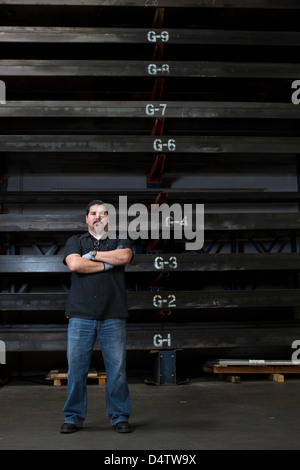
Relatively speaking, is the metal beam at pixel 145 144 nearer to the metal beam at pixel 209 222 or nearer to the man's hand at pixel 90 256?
the metal beam at pixel 209 222

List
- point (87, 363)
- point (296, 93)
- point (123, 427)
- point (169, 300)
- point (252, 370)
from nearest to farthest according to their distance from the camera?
point (123, 427)
point (87, 363)
point (169, 300)
point (252, 370)
point (296, 93)

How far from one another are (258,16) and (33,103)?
3734 millimetres

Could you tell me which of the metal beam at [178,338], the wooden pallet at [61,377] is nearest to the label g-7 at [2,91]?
the metal beam at [178,338]

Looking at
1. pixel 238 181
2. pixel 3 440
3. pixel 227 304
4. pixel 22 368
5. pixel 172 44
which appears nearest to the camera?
pixel 3 440

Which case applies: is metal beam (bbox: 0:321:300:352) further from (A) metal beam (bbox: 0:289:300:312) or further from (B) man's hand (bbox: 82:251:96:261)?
(B) man's hand (bbox: 82:251:96:261)

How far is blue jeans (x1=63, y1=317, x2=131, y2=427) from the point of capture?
4168 mm

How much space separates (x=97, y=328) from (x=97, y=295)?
0.30 meters

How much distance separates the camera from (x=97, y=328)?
4.27 meters

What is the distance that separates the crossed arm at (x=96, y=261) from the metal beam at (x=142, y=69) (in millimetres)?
3604

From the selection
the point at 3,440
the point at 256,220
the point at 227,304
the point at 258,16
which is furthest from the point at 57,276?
the point at 258,16

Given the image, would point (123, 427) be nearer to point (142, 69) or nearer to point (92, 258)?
point (92, 258)

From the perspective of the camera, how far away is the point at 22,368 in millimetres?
7551

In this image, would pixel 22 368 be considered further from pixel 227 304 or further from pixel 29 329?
pixel 227 304

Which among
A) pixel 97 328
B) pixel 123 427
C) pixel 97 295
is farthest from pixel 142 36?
pixel 123 427
